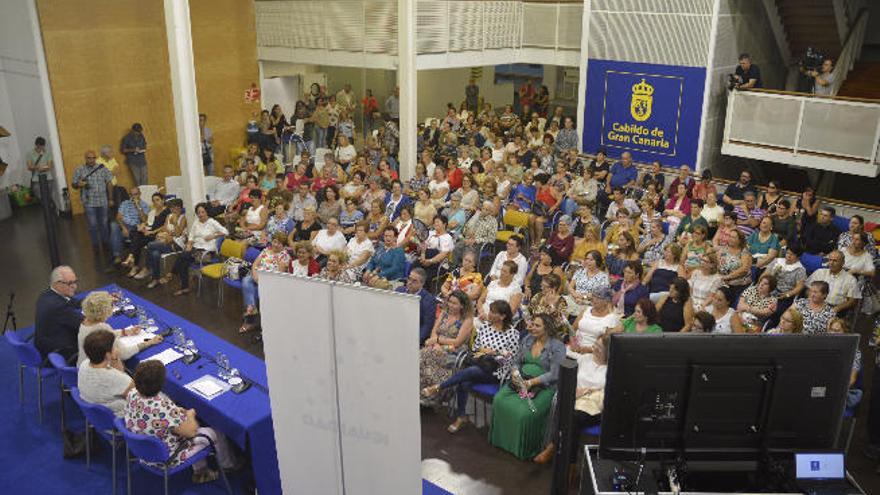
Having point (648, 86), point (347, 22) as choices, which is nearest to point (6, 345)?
point (347, 22)

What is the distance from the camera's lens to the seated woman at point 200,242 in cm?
920

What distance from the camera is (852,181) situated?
1530cm

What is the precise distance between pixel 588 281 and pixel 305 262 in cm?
313

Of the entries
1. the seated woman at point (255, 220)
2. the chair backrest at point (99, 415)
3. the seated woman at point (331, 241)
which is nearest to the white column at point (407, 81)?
the seated woman at point (255, 220)

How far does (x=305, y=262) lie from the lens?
8.05 metres

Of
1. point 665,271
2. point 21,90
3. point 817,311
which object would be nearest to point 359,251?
point 665,271

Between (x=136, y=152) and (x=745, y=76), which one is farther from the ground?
(x=745, y=76)

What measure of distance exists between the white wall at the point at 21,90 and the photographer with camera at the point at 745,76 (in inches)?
452

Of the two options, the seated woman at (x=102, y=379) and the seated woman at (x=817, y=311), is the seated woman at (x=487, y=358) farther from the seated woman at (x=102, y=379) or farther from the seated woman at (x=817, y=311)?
the seated woman at (x=817, y=311)

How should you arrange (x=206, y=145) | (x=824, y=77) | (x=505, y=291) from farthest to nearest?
(x=206, y=145)
(x=824, y=77)
(x=505, y=291)

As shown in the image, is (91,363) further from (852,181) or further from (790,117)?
(852,181)

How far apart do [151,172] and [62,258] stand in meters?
3.89

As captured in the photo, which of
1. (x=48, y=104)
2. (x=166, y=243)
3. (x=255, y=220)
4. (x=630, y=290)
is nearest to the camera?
(x=630, y=290)

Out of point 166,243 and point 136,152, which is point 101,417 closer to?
point 166,243
